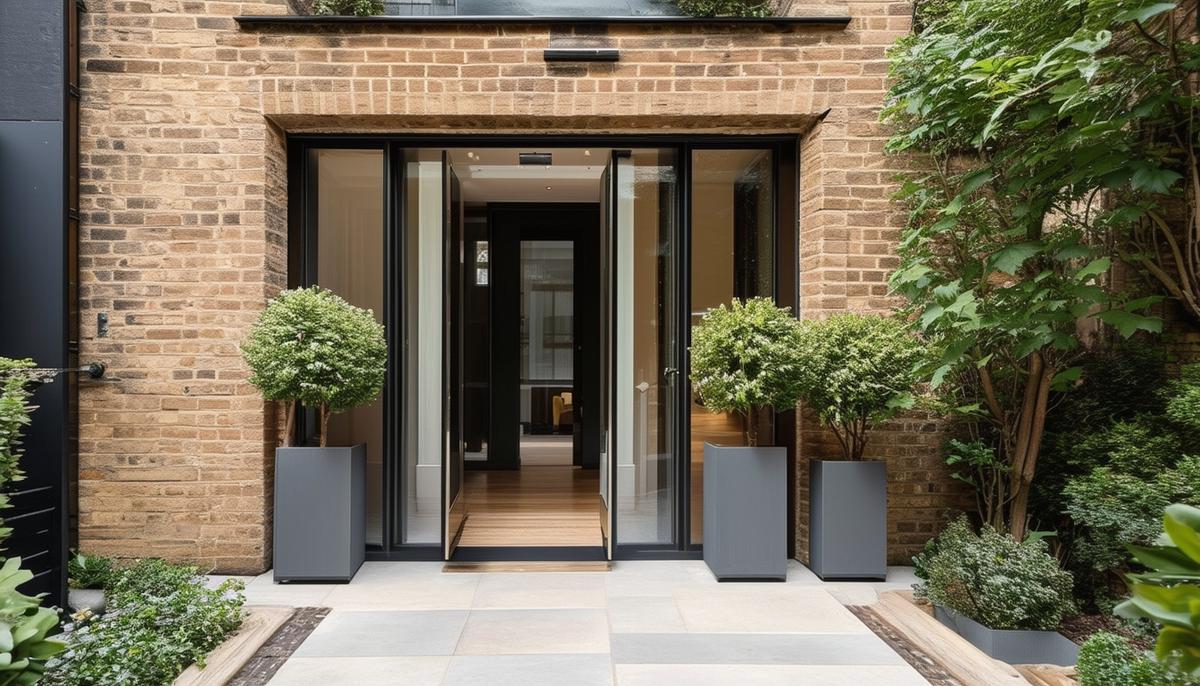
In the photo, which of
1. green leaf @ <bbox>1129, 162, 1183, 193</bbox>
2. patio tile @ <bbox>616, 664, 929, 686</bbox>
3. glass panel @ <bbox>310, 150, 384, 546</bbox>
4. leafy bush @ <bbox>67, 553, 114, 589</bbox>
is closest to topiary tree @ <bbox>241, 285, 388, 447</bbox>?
glass panel @ <bbox>310, 150, 384, 546</bbox>

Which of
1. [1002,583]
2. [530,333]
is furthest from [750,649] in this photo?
[530,333]

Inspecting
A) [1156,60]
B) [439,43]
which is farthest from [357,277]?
[1156,60]

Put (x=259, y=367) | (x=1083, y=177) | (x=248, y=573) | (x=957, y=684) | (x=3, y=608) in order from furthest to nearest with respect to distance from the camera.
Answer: (x=248, y=573) → (x=259, y=367) → (x=1083, y=177) → (x=957, y=684) → (x=3, y=608)

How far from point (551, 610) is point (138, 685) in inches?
70.9

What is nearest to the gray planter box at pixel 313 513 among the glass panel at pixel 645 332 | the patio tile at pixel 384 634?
the patio tile at pixel 384 634

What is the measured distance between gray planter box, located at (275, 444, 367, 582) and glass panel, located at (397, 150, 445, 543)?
27.2 inches

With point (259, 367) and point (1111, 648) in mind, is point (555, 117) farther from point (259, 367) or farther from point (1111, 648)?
point (1111, 648)

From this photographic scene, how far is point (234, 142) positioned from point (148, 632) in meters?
2.78

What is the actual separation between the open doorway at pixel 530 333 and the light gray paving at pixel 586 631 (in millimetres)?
2468

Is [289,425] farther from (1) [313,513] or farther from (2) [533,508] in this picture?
(2) [533,508]

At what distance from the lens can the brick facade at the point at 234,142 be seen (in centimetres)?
431

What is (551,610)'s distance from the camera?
12.3 feet

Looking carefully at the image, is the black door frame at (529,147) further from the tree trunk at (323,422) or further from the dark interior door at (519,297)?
the dark interior door at (519,297)

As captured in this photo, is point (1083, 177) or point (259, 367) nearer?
point (1083, 177)
